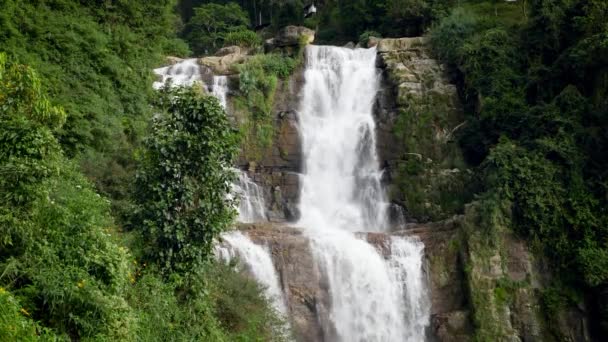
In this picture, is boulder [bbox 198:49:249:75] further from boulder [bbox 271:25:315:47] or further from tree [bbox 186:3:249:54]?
tree [bbox 186:3:249:54]

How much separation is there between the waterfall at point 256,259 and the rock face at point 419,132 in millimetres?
7499

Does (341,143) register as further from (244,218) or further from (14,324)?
(14,324)

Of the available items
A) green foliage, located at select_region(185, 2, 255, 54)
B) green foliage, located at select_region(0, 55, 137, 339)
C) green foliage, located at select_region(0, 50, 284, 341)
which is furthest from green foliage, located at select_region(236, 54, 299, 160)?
green foliage, located at select_region(0, 55, 137, 339)

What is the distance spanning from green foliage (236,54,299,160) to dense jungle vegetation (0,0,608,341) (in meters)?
0.10

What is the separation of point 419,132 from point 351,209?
176 inches

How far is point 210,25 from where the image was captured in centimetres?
4159

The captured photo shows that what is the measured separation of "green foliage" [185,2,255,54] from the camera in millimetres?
41281

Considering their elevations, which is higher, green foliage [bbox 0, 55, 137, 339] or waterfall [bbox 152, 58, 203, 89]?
waterfall [bbox 152, 58, 203, 89]

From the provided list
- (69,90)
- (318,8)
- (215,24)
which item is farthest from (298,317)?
(318,8)

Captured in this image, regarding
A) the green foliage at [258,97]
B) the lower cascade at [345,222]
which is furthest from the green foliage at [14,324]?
the green foliage at [258,97]

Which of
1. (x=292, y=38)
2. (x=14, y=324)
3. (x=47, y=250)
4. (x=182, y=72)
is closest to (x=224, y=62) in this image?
(x=182, y=72)

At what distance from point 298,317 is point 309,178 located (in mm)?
8007

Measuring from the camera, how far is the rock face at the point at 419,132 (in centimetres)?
2412

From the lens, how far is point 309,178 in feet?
Answer: 83.1
